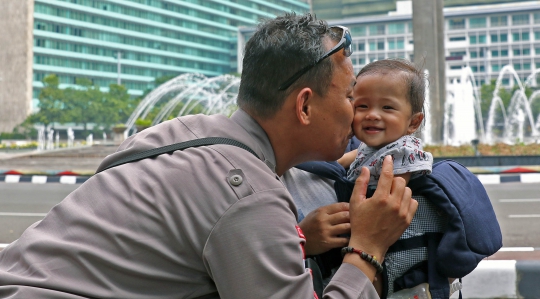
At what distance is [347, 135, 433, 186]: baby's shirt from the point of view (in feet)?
5.61

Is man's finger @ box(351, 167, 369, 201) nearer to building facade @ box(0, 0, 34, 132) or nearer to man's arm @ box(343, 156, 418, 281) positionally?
man's arm @ box(343, 156, 418, 281)

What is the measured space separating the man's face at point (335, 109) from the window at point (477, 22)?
84.5 m

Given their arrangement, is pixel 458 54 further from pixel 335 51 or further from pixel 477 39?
pixel 335 51

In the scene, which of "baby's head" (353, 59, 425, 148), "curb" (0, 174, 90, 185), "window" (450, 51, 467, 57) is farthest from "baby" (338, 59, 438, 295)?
"window" (450, 51, 467, 57)

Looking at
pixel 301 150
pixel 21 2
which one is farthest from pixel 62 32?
pixel 301 150

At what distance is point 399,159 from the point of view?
1.76 metres

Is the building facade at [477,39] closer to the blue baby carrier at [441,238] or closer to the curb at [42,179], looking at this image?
the curb at [42,179]

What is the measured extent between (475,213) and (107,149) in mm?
27328

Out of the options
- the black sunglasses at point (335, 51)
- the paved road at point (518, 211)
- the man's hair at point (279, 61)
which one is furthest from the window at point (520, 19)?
the man's hair at point (279, 61)

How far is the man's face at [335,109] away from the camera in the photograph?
5.08 ft

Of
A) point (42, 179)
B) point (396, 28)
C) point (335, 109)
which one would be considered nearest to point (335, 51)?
point (335, 109)

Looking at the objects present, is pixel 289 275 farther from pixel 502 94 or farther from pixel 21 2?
pixel 21 2

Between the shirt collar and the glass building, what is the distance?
Result: 5960 cm

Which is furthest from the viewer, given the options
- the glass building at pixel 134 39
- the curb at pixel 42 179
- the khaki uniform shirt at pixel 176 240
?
the glass building at pixel 134 39
